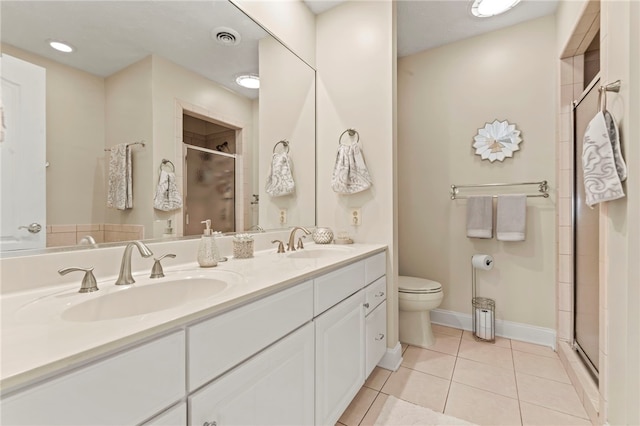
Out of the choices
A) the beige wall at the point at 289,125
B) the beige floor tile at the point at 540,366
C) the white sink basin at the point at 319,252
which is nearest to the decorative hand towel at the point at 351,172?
the beige wall at the point at 289,125

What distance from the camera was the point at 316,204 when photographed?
2207mm

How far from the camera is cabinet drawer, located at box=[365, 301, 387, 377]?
159 centimetres

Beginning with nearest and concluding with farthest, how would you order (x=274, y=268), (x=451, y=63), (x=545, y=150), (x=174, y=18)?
(x=274, y=268) < (x=174, y=18) < (x=545, y=150) < (x=451, y=63)

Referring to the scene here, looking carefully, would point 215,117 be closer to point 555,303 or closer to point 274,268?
point 274,268

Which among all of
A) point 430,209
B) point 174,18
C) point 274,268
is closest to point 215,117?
point 174,18

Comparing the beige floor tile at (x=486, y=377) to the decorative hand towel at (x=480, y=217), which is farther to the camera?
the decorative hand towel at (x=480, y=217)

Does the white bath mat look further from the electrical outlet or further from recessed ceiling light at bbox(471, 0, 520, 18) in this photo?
recessed ceiling light at bbox(471, 0, 520, 18)

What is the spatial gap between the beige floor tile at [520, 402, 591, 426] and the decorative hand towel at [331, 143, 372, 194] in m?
1.50

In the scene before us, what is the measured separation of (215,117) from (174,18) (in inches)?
17.6

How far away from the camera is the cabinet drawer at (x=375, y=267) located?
160cm

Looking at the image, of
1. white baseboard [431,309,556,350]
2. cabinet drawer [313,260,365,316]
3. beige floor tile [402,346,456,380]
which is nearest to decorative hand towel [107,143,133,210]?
cabinet drawer [313,260,365,316]

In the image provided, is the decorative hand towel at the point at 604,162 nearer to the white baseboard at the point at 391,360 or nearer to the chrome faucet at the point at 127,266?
the white baseboard at the point at 391,360

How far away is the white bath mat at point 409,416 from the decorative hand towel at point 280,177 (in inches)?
54.9

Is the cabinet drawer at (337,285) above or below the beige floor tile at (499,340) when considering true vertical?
above
